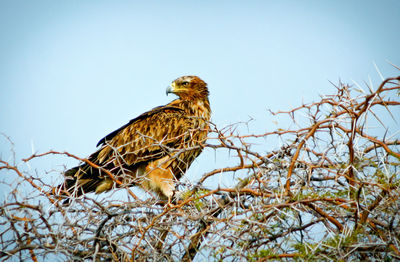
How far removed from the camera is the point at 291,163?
2.25 meters

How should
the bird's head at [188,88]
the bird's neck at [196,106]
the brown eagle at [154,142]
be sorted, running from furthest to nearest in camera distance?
1. the bird's head at [188,88]
2. the bird's neck at [196,106]
3. the brown eagle at [154,142]

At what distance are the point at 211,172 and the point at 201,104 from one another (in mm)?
3352

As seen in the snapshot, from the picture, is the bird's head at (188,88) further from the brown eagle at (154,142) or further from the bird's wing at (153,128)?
the bird's wing at (153,128)

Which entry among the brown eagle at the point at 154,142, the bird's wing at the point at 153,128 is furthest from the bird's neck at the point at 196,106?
the bird's wing at the point at 153,128

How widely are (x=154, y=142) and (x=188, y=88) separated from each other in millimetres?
1379

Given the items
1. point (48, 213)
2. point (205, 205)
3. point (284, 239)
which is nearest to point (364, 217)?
point (284, 239)

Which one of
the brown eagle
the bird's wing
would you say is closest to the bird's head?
the brown eagle

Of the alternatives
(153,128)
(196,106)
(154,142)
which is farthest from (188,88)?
(154,142)

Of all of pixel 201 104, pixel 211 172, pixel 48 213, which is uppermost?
pixel 201 104

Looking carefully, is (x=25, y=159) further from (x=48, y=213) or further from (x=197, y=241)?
(x=197, y=241)

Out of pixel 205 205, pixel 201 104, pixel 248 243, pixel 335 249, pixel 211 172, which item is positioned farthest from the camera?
pixel 201 104

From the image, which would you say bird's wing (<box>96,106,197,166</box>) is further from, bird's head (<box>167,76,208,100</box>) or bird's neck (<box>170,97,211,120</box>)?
bird's head (<box>167,76,208,100</box>)

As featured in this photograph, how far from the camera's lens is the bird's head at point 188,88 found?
20.5ft

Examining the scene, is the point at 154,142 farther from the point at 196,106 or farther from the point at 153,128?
the point at 196,106
